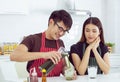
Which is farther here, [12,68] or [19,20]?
[19,20]

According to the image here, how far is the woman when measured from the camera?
216cm

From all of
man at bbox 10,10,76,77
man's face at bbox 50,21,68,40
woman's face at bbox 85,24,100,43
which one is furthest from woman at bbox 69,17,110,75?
man's face at bbox 50,21,68,40

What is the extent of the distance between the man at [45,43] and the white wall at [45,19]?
4.92 ft

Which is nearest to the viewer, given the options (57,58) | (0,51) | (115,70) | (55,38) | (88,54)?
(57,58)

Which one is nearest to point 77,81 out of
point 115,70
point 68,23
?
point 68,23

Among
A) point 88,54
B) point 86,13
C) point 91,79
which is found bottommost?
point 91,79

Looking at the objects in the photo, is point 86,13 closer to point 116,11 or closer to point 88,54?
point 116,11

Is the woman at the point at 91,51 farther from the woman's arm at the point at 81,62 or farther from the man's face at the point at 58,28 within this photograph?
the man's face at the point at 58,28

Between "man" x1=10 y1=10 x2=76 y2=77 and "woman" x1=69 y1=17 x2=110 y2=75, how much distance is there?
20 cm

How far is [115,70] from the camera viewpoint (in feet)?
12.6

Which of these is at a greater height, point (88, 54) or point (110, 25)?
point (110, 25)

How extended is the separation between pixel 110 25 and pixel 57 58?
2654mm

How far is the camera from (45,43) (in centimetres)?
200

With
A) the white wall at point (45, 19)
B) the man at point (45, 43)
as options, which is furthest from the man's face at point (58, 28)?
the white wall at point (45, 19)
